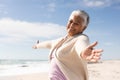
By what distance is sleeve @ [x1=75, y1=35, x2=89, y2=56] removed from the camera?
90.0 inches

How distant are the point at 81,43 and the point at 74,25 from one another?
1.22ft

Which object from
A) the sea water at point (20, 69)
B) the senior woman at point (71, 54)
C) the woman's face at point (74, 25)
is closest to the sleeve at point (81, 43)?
the senior woman at point (71, 54)

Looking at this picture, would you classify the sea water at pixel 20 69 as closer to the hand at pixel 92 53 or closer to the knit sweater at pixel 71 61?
the knit sweater at pixel 71 61

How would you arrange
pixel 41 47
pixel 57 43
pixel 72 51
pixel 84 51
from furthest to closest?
pixel 41 47, pixel 57 43, pixel 72 51, pixel 84 51

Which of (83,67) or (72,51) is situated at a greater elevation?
(72,51)

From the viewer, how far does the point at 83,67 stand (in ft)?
8.58

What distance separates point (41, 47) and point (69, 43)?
3.16 feet

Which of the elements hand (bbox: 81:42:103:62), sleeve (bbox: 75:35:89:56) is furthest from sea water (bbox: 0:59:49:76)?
hand (bbox: 81:42:103:62)

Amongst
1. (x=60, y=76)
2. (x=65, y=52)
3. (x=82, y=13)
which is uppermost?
(x=82, y=13)

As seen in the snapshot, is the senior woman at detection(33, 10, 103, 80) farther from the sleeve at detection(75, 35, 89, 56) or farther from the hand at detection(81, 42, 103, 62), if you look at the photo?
the hand at detection(81, 42, 103, 62)

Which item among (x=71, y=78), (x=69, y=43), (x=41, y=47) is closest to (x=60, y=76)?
(x=71, y=78)

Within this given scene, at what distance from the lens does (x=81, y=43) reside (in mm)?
2383

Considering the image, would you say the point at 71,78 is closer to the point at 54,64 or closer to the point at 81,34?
the point at 54,64

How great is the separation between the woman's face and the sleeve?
0.52 feet
